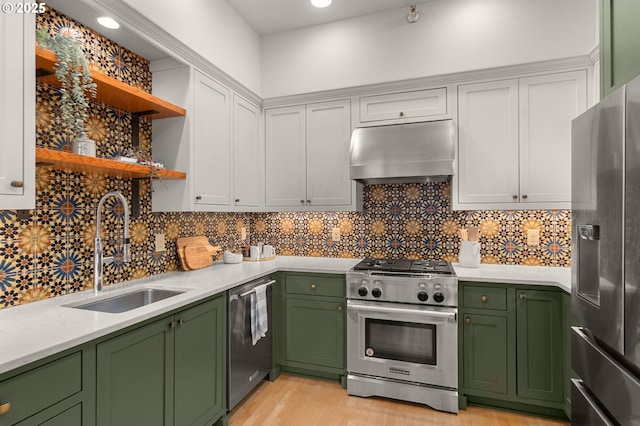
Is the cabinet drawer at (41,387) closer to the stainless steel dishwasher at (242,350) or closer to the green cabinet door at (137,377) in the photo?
the green cabinet door at (137,377)

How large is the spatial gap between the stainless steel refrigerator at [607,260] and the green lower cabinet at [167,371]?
5.76ft

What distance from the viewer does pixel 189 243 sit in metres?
2.79

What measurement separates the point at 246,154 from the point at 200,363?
1.78 m

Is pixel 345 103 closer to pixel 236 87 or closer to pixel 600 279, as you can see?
pixel 236 87

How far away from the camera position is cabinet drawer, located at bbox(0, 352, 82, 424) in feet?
3.60

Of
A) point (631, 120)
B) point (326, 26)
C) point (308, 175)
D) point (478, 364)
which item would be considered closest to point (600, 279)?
point (631, 120)

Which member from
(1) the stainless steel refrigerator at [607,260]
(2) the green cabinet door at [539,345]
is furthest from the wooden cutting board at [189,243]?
(1) the stainless steel refrigerator at [607,260]

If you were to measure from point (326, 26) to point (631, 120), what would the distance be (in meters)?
2.81

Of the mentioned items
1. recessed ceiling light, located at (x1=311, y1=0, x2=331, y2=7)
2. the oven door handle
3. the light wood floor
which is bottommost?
the light wood floor

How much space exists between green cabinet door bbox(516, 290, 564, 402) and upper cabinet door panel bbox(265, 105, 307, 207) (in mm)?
1918

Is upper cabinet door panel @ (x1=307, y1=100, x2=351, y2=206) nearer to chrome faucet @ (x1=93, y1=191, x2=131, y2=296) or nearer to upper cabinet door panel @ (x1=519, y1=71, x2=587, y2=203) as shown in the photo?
upper cabinet door panel @ (x1=519, y1=71, x2=587, y2=203)

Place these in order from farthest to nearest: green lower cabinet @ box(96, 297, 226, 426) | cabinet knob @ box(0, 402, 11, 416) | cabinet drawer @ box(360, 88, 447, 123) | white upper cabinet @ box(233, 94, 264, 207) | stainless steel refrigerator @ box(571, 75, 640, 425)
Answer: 1. white upper cabinet @ box(233, 94, 264, 207)
2. cabinet drawer @ box(360, 88, 447, 123)
3. green lower cabinet @ box(96, 297, 226, 426)
4. cabinet knob @ box(0, 402, 11, 416)
5. stainless steel refrigerator @ box(571, 75, 640, 425)

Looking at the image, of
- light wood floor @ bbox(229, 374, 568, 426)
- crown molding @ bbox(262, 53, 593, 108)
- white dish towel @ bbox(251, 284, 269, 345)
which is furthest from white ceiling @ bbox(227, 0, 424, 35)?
light wood floor @ bbox(229, 374, 568, 426)

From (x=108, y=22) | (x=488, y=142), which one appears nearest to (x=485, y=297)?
(x=488, y=142)
